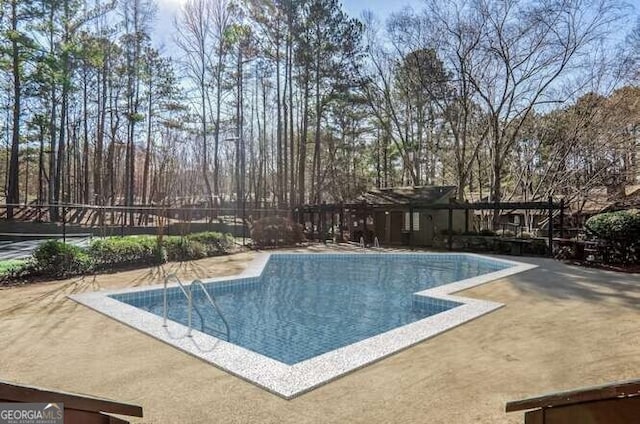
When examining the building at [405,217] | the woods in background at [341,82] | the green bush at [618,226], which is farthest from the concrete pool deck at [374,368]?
the woods in background at [341,82]

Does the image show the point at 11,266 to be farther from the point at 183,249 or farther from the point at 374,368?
the point at 374,368

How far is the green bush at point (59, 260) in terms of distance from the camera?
27.3 ft

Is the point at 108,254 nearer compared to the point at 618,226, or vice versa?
the point at 108,254

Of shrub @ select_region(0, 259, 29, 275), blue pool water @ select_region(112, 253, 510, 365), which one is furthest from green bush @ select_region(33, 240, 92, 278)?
blue pool water @ select_region(112, 253, 510, 365)

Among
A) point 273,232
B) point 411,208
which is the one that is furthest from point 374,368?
point 411,208

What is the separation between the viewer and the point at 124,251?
32.4ft

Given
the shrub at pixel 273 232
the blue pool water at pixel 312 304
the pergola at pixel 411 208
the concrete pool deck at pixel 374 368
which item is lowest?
the blue pool water at pixel 312 304

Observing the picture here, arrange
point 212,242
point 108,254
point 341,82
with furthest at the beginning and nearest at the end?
point 341,82, point 212,242, point 108,254

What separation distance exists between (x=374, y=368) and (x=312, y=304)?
3.67 metres

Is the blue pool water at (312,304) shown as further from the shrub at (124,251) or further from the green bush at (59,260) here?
the shrub at (124,251)

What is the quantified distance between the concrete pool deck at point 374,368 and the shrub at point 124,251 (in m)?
3.16

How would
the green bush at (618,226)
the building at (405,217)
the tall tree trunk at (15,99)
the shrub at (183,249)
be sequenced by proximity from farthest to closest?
1. the building at (405,217)
2. the tall tree trunk at (15,99)
3. the shrub at (183,249)
4. the green bush at (618,226)

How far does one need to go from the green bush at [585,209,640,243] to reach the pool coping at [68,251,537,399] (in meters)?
5.95

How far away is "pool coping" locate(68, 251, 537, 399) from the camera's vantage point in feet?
11.5
